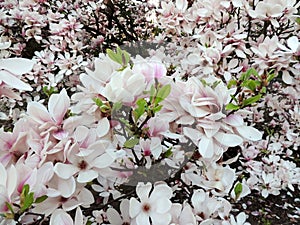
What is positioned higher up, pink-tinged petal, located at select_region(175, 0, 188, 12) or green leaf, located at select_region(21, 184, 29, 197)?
green leaf, located at select_region(21, 184, 29, 197)

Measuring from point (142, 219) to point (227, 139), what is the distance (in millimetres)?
210

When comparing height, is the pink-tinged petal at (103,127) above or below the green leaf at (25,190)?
above

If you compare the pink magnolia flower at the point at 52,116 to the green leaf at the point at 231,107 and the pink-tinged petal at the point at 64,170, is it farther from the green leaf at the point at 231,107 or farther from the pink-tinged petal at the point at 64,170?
the green leaf at the point at 231,107

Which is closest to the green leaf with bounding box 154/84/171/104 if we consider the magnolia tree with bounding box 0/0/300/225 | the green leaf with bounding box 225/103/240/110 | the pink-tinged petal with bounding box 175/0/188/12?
the magnolia tree with bounding box 0/0/300/225

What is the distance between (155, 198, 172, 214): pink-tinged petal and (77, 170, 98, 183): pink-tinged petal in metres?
0.14

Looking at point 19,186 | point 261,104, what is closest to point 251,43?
point 261,104

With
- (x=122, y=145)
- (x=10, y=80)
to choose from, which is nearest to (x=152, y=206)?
(x=122, y=145)

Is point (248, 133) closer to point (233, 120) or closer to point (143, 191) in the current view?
point (233, 120)

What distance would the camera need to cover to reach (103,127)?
30.5 inches

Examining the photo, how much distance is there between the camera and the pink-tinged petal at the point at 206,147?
776 millimetres

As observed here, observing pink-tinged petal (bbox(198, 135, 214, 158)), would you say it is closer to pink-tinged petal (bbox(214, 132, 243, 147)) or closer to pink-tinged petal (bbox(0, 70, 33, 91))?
pink-tinged petal (bbox(214, 132, 243, 147))

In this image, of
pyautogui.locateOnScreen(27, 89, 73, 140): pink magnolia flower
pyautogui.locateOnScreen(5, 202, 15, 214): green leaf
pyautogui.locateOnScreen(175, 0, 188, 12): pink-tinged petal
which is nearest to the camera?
pyautogui.locateOnScreen(5, 202, 15, 214): green leaf

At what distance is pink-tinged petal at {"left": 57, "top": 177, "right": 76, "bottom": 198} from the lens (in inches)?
28.2

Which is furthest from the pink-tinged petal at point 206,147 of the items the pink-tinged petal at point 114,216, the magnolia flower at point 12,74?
the magnolia flower at point 12,74
